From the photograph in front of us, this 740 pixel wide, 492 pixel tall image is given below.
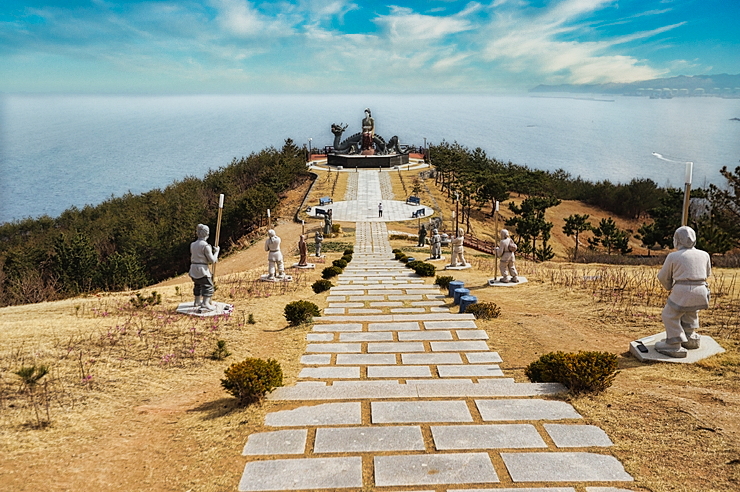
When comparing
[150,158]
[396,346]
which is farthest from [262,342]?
[150,158]

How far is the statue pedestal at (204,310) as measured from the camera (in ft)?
43.9

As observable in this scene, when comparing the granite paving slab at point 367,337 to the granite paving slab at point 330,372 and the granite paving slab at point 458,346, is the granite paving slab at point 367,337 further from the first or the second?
the granite paving slab at point 330,372

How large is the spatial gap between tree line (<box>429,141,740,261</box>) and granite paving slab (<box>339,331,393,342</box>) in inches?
879

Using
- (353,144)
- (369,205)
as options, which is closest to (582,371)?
(369,205)

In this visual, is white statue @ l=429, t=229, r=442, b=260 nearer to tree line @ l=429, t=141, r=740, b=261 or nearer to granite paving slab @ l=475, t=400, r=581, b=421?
tree line @ l=429, t=141, r=740, b=261

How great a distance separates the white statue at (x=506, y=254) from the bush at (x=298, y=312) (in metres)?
7.29

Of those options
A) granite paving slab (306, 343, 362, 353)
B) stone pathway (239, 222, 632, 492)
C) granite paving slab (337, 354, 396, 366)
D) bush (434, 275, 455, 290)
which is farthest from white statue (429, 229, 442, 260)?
granite paving slab (337, 354, 396, 366)

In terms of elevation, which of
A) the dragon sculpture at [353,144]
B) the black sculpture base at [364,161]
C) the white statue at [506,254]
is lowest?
the white statue at [506,254]

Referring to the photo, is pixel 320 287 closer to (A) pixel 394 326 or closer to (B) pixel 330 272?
(B) pixel 330 272

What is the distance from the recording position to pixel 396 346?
36.8 ft

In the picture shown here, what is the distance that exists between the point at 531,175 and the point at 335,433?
5149 cm

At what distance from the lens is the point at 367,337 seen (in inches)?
464

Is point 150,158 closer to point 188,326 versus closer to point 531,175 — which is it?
point 531,175

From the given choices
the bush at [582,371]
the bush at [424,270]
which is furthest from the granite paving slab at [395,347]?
the bush at [424,270]
